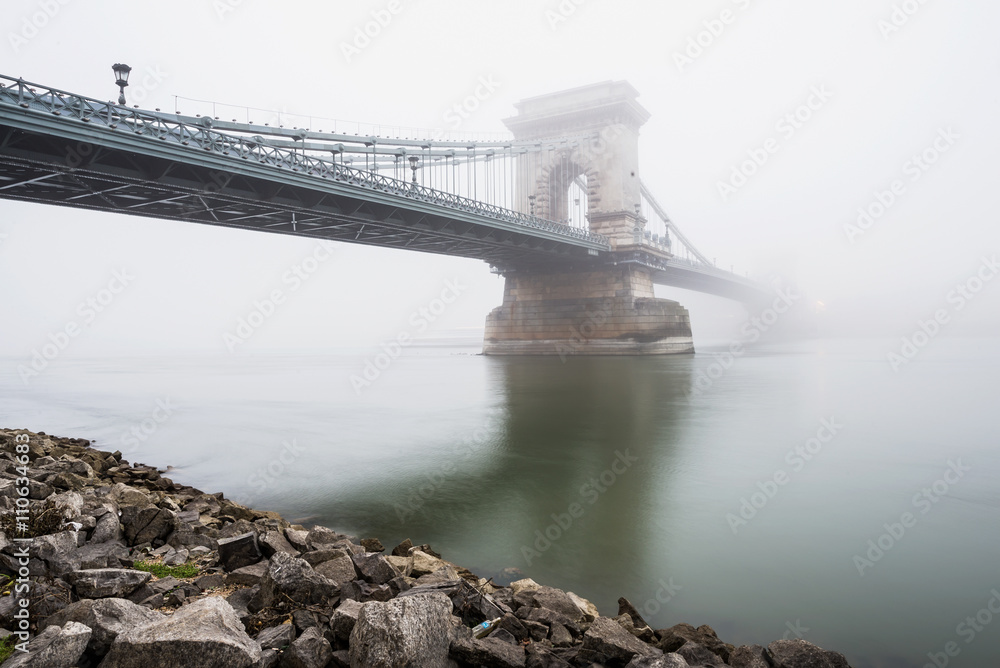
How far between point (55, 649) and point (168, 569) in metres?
1.81

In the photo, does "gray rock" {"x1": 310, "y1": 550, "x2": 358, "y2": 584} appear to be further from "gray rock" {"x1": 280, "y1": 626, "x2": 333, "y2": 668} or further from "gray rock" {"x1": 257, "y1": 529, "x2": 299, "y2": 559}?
"gray rock" {"x1": 280, "y1": 626, "x2": 333, "y2": 668}

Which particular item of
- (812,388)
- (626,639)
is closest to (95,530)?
(626,639)

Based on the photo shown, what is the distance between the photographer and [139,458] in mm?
12250

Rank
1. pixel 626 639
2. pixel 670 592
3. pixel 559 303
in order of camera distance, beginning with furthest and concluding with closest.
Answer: pixel 559 303, pixel 670 592, pixel 626 639

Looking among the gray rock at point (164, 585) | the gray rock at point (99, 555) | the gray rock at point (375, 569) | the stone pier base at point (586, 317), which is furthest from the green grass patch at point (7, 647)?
the stone pier base at point (586, 317)

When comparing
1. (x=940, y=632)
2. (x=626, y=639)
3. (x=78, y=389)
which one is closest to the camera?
(x=626, y=639)

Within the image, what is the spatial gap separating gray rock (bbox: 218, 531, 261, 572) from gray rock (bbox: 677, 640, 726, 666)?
3.19m

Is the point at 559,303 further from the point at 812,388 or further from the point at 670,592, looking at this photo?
the point at 670,592

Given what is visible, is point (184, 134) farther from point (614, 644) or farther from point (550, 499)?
point (614, 644)

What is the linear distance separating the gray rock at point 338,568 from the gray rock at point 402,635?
1014 mm

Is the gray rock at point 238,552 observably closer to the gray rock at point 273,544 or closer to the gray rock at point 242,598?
the gray rock at point 273,544

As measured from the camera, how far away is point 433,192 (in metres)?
29.5

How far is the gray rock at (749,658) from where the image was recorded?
3648 mm

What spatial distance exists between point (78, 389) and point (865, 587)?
1340 inches
